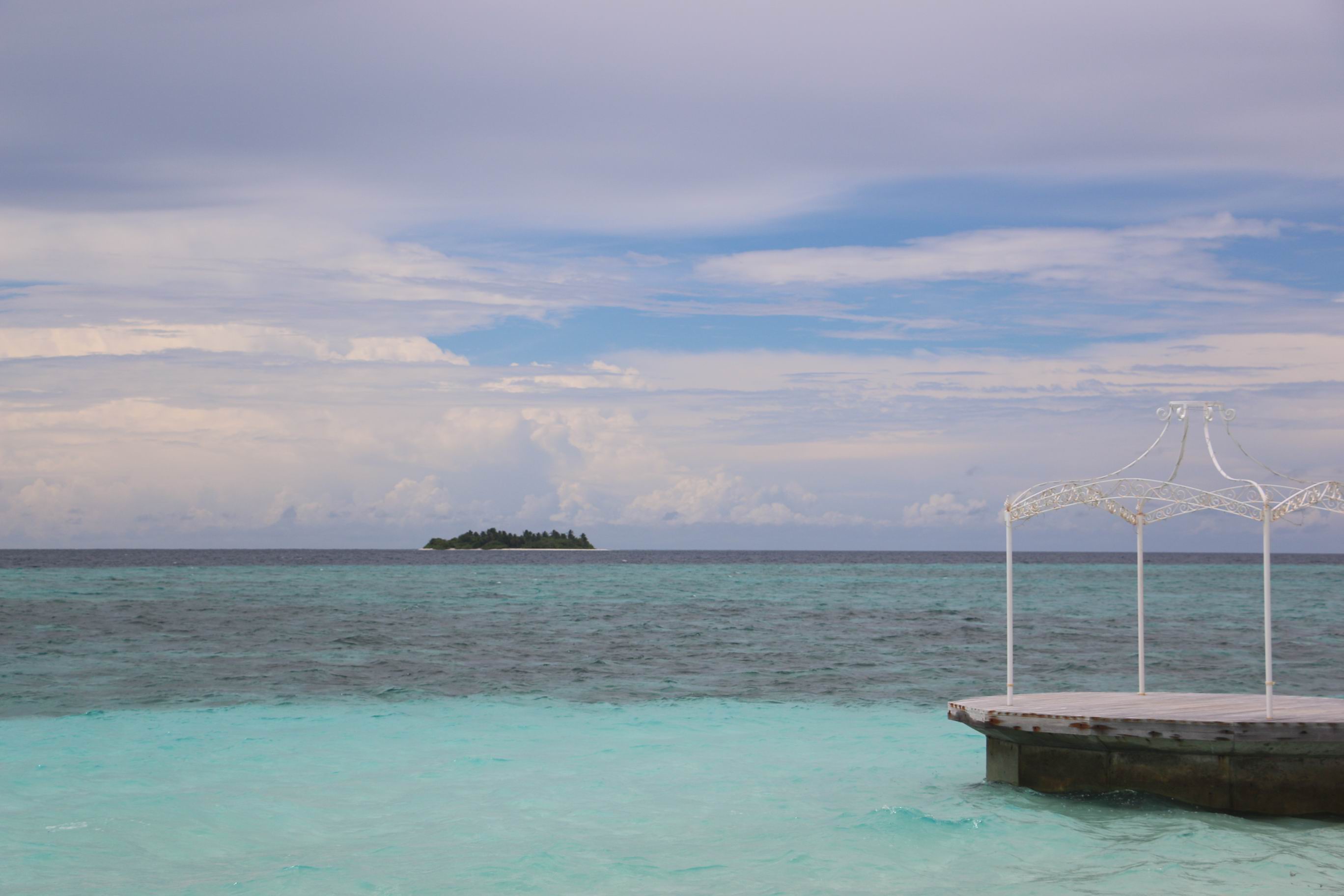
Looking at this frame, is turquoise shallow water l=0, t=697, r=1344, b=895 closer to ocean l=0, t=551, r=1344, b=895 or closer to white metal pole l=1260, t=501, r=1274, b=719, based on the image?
ocean l=0, t=551, r=1344, b=895

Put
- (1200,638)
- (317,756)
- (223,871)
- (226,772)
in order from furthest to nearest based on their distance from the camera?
(1200,638) < (317,756) < (226,772) < (223,871)

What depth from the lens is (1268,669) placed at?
369 inches

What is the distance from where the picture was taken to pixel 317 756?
1419 centimetres

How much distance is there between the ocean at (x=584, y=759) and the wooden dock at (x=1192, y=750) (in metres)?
0.20

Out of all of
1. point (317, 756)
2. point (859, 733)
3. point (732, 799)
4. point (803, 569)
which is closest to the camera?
point (732, 799)

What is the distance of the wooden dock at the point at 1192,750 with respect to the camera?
29.8 ft

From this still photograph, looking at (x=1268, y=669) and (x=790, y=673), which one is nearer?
(x=1268, y=669)

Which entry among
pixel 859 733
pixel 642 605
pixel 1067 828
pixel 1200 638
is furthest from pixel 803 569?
pixel 1067 828

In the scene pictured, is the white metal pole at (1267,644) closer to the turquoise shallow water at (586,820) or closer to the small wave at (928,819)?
the turquoise shallow water at (586,820)

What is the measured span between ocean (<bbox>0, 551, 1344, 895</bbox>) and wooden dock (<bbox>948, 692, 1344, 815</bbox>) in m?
0.20

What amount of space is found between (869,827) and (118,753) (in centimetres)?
992

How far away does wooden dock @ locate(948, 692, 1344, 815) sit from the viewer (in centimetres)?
909

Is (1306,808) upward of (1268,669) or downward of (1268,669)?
downward

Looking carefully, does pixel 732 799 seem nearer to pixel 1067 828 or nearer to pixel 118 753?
pixel 1067 828
